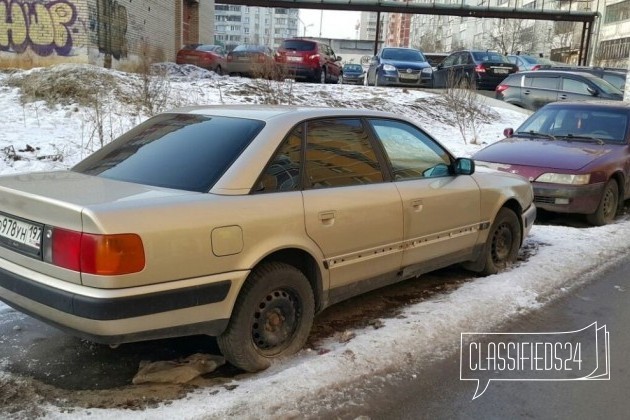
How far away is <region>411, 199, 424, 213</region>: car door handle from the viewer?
4371 millimetres

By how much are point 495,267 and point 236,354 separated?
10.2 feet

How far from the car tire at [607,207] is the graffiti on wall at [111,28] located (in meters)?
13.7

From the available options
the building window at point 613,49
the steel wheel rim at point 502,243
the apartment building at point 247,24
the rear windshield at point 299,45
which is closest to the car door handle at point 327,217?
the steel wheel rim at point 502,243

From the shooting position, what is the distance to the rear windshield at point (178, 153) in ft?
11.3

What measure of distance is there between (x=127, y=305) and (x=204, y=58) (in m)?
20.6

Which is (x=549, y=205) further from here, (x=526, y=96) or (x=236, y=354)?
(x=526, y=96)

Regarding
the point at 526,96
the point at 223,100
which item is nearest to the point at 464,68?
the point at 526,96

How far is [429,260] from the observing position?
15.3ft

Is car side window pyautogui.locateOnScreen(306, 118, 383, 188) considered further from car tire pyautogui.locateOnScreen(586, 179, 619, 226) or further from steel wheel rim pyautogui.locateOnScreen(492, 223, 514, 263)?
car tire pyautogui.locateOnScreen(586, 179, 619, 226)

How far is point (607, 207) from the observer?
765cm

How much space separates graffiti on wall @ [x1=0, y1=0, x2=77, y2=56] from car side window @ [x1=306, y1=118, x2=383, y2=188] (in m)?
13.6

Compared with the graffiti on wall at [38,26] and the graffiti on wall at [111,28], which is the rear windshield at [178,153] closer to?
the graffiti on wall at [38,26]

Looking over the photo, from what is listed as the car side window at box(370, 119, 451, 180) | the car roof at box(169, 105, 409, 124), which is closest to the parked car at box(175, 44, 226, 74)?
the car side window at box(370, 119, 451, 180)

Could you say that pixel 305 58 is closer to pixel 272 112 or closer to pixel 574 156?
pixel 574 156
